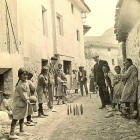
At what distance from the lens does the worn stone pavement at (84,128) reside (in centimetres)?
374

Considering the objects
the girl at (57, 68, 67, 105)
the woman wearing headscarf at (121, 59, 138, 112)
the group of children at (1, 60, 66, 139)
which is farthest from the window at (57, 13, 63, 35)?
the woman wearing headscarf at (121, 59, 138, 112)

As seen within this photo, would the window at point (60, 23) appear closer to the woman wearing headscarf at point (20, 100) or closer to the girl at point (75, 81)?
the girl at point (75, 81)

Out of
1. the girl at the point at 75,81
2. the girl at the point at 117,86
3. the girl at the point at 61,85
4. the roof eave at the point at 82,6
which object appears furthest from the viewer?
the roof eave at the point at 82,6

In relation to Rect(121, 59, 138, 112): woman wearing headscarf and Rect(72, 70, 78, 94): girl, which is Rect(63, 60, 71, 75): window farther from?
Rect(121, 59, 138, 112): woman wearing headscarf

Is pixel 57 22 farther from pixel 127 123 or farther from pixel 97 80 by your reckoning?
pixel 127 123

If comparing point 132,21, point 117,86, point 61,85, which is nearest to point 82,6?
point 61,85

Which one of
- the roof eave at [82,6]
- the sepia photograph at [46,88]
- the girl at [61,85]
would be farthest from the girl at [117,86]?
the roof eave at [82,6]

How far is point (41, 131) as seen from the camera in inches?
168

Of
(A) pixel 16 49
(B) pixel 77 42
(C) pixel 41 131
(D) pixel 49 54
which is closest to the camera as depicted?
(C) pixel 41 131

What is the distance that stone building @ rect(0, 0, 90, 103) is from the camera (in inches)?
200

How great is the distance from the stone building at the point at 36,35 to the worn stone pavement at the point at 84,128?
135 centimetres

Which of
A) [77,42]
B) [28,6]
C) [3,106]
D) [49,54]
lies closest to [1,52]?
[3,106]

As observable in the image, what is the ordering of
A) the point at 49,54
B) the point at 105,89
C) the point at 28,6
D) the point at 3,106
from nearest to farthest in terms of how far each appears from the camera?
the point at 3,106 < the point at 105,89 < the point at 28,6 < the point at 49,54

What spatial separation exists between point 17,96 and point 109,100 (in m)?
3.48
